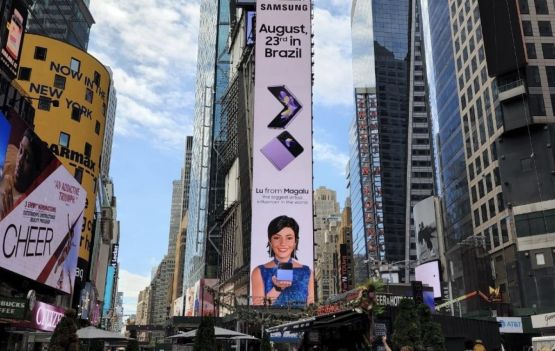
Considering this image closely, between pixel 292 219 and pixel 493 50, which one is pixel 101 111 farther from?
pixel 493 50

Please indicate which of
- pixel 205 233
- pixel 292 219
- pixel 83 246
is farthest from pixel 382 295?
pixel 205 233

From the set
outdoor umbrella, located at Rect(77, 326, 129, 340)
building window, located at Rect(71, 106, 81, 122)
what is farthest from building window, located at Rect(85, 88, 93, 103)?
outdoor umbrella, located at Rect(77, 326, 129, 340)

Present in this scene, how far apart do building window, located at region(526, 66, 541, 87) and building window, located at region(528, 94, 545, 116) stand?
1535mm

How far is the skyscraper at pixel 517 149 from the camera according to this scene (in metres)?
56.4

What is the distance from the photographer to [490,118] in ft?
224

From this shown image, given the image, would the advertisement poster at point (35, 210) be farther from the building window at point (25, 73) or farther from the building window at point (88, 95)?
the building window at point (88, 95)

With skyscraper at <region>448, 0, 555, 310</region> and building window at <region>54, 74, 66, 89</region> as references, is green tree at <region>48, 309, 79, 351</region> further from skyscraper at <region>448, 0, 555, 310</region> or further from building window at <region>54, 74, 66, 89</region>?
skyscraper at <region>448, 0, 555, 310</region>

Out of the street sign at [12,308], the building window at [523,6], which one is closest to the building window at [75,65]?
the street sign at [12,308]

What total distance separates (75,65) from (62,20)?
2621 cm

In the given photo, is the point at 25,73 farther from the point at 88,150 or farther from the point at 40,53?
the point at 88,150

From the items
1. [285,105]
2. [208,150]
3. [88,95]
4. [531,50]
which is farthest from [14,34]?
[208,150]

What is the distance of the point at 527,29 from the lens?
6494cm

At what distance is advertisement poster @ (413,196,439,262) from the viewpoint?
84.6 m

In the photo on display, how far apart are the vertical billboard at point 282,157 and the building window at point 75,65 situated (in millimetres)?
25888
